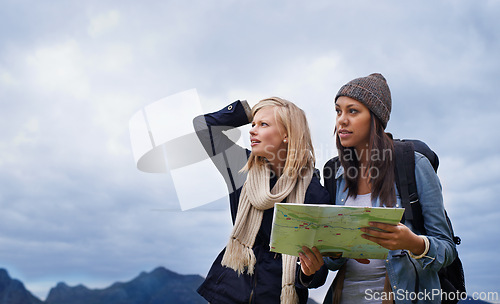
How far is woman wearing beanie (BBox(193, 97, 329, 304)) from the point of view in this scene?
10.5 feet

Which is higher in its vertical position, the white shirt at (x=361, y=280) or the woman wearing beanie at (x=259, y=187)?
the woman wearing beanie at (x=259, y=187)

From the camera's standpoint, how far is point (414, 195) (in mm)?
2664

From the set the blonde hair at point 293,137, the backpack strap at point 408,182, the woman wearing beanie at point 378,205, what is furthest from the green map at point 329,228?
the blonde hair at point 293,137

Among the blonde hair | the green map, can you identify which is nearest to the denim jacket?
the green map

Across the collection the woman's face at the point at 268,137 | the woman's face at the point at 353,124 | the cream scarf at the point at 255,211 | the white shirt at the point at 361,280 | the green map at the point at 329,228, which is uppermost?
the woman's face at the point at 268,137

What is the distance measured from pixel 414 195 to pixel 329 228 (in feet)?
2.38

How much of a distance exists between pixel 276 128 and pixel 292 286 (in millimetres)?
1238

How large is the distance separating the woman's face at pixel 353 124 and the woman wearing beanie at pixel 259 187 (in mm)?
593

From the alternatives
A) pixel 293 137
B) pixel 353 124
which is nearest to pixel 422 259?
pixel 353 124

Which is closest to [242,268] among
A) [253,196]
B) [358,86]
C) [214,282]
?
[214,282]

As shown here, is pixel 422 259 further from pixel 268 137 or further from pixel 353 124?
pixel 268 137

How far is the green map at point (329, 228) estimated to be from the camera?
2.13 m

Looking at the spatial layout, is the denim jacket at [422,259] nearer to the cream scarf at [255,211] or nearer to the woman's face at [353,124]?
the woman's face at [353,124]

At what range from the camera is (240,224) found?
3451mm
